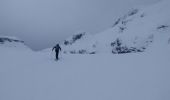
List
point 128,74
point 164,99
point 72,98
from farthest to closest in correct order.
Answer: point 128,74 → point 72,98 → point 164,99

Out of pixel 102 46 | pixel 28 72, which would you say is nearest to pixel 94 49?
pixel 102 46

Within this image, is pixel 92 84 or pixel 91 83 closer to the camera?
pixel 92 84

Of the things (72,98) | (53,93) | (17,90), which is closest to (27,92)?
(17,90)

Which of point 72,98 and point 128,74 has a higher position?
point 128,74

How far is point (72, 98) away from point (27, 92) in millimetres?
2855

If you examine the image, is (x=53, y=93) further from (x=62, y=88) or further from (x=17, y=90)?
(x=17, y=90)

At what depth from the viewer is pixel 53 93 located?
31.3ft

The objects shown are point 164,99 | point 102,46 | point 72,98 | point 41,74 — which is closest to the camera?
point 164,99

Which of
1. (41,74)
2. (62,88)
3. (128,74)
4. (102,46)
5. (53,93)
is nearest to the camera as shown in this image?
(53,93)

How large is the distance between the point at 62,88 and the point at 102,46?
81.1m

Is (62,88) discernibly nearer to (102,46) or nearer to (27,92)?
(27,92)

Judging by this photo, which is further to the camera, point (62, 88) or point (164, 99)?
point (62, 88)

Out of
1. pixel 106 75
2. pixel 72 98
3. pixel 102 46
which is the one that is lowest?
pixel 72 98

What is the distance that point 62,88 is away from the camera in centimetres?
1019
